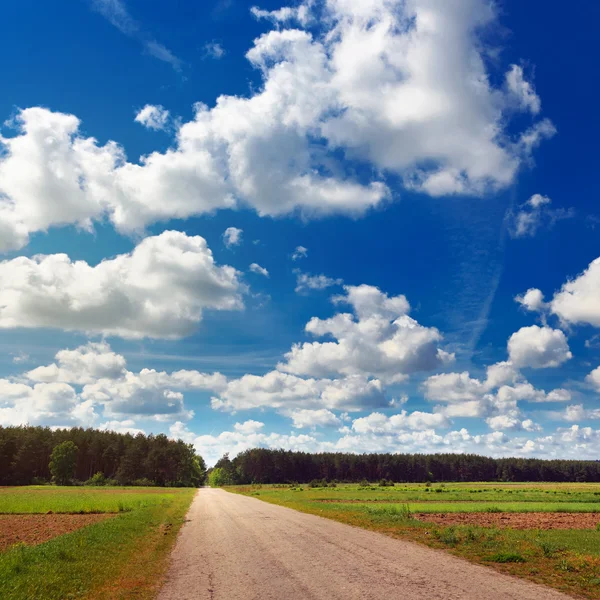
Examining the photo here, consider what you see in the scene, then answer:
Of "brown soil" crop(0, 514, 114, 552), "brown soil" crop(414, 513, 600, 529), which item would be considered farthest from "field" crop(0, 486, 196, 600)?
"brown soil" crop(414, 513, 600, 529)

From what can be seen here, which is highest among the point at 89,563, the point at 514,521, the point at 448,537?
the point at 89,563

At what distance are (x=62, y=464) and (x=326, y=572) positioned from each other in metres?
136

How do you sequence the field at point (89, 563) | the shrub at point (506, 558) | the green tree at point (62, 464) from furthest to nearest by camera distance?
the green tree at point (62, 464) < the shrub at point (506, 558) < the field at point (89, 563)

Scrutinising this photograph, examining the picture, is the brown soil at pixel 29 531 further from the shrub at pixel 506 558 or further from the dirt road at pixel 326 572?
the shrub at pixel 506 558

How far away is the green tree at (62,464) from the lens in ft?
416

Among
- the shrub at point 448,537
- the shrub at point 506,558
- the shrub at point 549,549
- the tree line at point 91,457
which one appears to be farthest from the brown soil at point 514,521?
the tree line at point 91,457

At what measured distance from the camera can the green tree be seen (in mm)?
126812

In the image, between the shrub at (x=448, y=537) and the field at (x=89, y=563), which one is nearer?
the field at (x=89, y=563)

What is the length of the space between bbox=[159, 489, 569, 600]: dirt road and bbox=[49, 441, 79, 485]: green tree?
124 metres

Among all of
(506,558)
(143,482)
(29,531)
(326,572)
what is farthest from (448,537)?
(143,482)

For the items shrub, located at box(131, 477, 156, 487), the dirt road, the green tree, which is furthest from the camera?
shrub, located at box(131, 477, 156, 487)

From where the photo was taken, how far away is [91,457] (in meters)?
149

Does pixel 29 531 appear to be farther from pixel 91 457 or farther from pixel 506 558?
pixel 91 457

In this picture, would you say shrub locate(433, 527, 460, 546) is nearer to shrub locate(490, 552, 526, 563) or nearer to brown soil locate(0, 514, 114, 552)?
shrub locate(490, 552, 526, 563)
